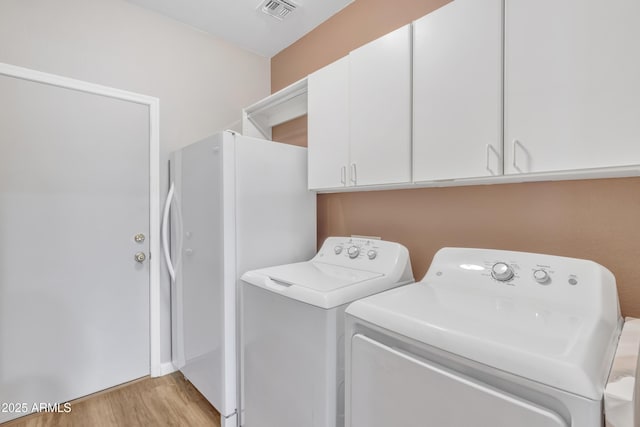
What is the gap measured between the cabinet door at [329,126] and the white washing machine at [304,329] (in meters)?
0.44

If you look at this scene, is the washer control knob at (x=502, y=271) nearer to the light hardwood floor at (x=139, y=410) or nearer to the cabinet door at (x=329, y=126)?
the cabinet door at (x=329, y=126)

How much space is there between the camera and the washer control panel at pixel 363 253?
61.6 inches

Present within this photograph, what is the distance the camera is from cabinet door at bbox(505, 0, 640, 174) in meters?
0.87

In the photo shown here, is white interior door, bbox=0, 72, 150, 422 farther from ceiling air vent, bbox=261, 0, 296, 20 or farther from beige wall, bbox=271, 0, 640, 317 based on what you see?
beige wall, bbox=271, 0, 640, 317

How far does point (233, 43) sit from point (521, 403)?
10.0 ft

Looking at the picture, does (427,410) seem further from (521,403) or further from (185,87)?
(185,87)

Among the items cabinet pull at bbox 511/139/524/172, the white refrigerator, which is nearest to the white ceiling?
the white refrigerator

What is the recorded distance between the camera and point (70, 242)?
6.32 feet

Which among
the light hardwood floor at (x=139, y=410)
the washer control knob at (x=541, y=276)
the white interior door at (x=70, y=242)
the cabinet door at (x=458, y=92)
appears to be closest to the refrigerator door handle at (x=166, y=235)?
the white interior door at (x=70, y=242)

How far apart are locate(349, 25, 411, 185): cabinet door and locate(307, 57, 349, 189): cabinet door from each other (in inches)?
2.4

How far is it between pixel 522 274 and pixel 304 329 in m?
0.88

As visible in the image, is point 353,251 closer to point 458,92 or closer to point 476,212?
point 476,212

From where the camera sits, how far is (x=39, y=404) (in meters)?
1.84

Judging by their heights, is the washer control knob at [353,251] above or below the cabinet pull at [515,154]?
below
